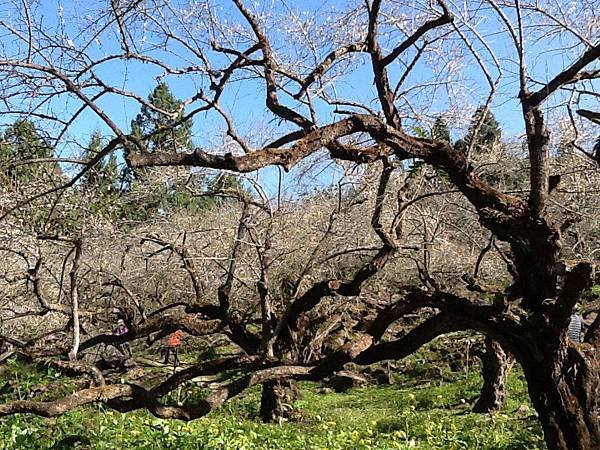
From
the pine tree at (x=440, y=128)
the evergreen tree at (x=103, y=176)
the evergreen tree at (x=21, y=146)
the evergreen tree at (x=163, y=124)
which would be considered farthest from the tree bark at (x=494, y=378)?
the evergreen tree at (x=21, y=146)

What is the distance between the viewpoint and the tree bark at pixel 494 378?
314 inches

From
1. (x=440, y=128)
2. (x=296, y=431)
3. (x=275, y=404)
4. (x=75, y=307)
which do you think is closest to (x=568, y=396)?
(x=440, y=128)

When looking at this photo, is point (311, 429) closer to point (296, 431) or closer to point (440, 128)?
point (296, 431)

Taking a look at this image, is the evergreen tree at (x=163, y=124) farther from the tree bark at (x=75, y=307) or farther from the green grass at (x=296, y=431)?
the green grass at (x=296, y=431)

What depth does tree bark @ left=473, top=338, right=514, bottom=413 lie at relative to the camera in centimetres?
797

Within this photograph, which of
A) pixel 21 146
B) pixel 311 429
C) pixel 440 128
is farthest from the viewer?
pixel 311 429

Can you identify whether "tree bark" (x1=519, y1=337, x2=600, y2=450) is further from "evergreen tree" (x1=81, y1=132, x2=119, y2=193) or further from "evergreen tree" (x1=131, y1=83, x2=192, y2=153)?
"evergreen tree" (x1=81, y1=132, x2=119, y2=193)

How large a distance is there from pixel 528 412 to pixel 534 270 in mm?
4109

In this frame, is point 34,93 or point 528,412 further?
point 528,412

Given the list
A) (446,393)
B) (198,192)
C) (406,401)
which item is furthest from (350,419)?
(198,192)

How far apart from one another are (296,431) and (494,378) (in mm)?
3032

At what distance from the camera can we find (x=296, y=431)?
627 centimetres

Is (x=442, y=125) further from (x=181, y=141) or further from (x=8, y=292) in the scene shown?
(x=8, y=292)

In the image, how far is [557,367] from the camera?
3.89 metres
